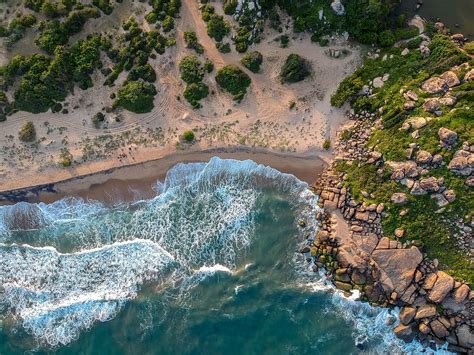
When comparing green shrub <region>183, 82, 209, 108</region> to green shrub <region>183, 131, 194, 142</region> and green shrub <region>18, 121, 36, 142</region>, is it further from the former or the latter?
green shrub <region>18, 121, 36, 142</region>

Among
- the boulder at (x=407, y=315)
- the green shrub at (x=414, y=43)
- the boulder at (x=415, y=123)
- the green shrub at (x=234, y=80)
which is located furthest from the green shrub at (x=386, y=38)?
the boulder at (x=407, y=315)

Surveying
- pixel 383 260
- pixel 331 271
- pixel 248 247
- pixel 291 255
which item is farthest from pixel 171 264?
pixel 383 260

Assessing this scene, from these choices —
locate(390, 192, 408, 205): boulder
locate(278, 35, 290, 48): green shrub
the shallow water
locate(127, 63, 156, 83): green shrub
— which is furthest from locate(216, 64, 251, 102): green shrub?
locate(390, 192, 408, 205): boulder

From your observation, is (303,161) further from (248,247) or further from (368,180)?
(248,247)

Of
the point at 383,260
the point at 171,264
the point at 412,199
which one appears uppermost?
the point at 412,199

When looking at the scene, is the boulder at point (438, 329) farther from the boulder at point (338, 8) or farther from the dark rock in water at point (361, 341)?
the boulder at point (338, 8)

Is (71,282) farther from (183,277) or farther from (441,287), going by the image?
(441,287)

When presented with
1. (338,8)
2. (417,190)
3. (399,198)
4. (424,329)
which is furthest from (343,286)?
(338,8)

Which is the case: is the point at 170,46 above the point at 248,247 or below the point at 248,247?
above
